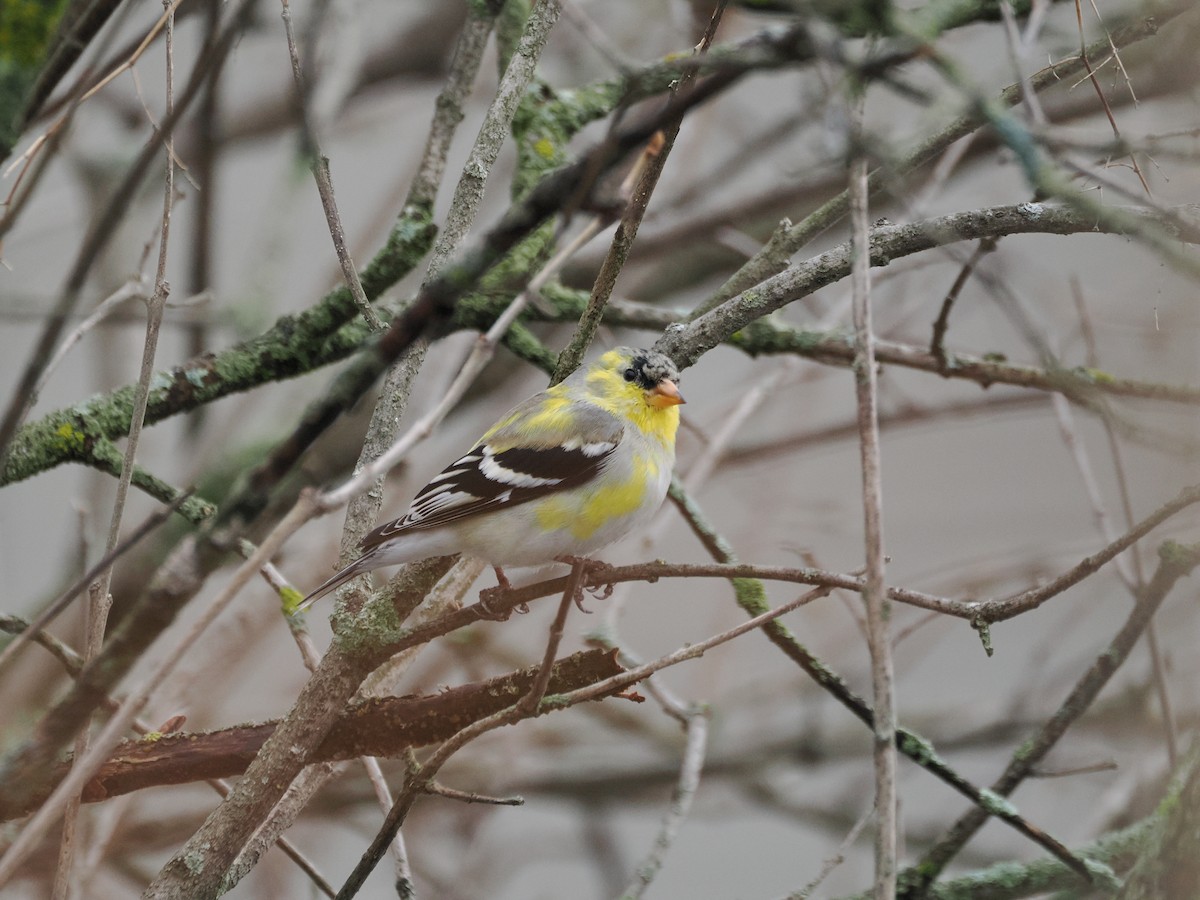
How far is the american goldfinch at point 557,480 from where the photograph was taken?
2650 millimetres

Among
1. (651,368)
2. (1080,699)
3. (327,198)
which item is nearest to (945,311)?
(651,368)

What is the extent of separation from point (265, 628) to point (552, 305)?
173 cm

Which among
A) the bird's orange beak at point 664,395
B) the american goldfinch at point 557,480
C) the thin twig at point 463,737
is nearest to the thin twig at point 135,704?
Answer: the thin twig at point 463,737

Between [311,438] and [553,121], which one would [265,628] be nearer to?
[553,121]

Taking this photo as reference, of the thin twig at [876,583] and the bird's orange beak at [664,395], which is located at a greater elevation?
the bird's orange beak at [664,395]

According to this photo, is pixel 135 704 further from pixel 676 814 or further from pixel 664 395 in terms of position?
pixel 664 395

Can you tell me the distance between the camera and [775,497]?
4.65 metres

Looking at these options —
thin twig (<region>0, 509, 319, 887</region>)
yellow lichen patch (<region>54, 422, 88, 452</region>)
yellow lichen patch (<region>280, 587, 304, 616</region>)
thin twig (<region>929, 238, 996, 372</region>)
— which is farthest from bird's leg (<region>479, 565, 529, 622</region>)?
thin twig (<region>929, 238, 996, 372</region>)

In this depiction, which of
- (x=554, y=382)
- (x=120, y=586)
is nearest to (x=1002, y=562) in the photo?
(x=554, y=382)

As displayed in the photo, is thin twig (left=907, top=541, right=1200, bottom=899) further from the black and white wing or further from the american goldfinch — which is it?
the black and white wing

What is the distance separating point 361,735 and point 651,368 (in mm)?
1334

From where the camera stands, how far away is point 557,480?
2846mm

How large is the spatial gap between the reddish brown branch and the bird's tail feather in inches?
14.4

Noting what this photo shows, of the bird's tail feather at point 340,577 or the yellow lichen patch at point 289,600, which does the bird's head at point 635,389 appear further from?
the yellow lichen patch at point 289,600
